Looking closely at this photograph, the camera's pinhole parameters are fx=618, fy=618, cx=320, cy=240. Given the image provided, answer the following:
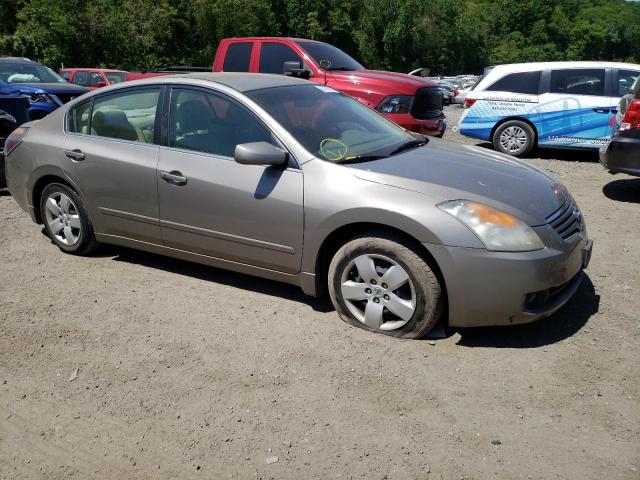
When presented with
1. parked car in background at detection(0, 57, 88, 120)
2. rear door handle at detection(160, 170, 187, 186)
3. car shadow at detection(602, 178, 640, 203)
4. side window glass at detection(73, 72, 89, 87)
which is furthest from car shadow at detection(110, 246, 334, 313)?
side window glass at detection(73, 72, 89, 87)

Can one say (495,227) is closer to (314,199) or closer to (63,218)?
(314,199)

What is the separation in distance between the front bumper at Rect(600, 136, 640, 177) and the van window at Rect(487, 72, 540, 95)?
129 inches

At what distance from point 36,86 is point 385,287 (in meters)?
10.3

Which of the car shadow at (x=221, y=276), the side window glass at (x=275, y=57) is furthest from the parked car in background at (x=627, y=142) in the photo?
the side window glass at (x=275, y=57)

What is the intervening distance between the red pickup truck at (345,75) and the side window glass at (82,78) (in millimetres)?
12596

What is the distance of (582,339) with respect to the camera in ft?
12.7

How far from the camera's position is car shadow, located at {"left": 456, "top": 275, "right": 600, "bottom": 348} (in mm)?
3836

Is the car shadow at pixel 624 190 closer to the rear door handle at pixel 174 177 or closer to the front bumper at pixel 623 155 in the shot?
the front bumper at pixel 623 155

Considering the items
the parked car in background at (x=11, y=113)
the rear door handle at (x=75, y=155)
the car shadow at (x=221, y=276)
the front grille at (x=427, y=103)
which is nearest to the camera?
the car shadow at (x=221, y=276)

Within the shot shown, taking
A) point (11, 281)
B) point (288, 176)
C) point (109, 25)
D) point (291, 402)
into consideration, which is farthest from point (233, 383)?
point (109, 25)

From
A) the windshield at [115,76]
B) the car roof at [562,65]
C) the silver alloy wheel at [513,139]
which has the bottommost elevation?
the silver alloy wheel at [513,139]

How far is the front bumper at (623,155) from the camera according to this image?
7.09 m

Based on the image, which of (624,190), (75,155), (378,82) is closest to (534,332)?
(75,155)

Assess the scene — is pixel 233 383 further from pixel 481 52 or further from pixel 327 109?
pixel 481 52
